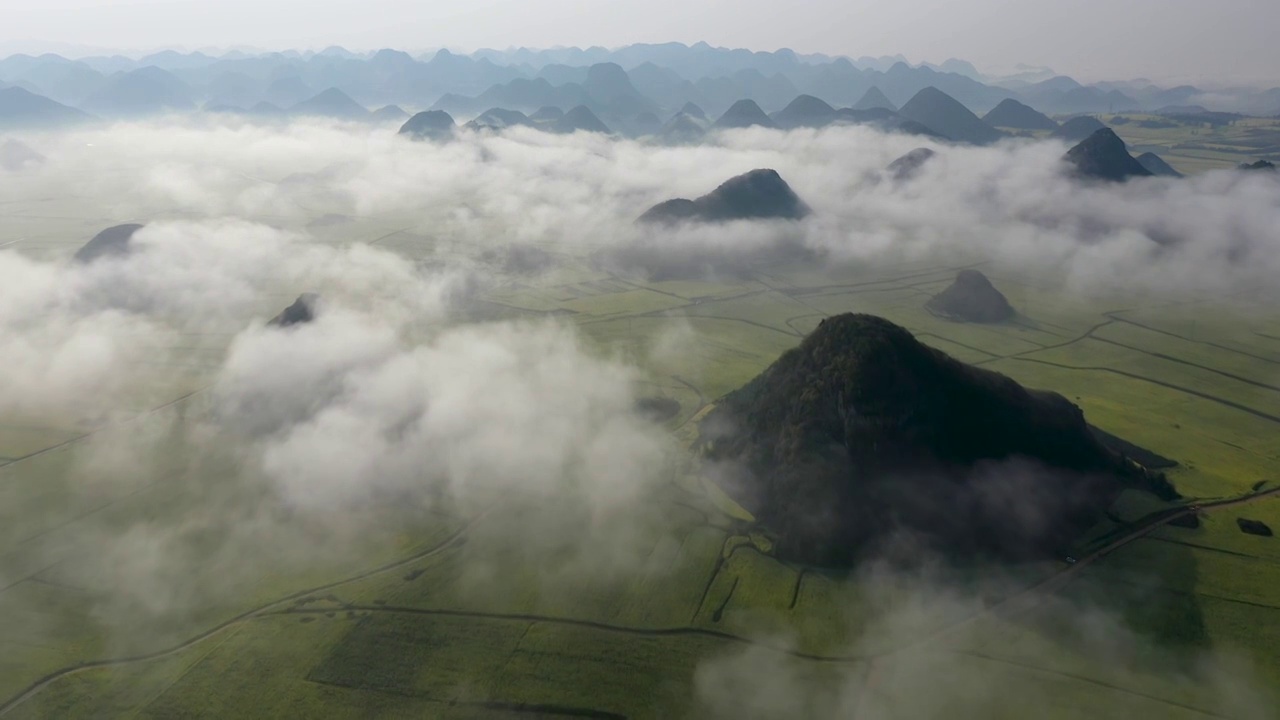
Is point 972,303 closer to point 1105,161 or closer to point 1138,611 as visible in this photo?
point 1138,611

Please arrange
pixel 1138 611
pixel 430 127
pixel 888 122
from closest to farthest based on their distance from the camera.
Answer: pixel 1138 611 → pixel 430 127 → pixel 888 122

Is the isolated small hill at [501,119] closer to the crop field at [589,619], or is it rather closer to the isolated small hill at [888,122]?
the isolated small hill at [888,122]

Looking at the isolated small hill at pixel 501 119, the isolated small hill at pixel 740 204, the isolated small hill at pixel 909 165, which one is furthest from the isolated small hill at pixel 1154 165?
the isolated small hill at pixel 501 119

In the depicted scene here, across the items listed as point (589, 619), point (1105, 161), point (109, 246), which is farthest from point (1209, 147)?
point (109, 246)

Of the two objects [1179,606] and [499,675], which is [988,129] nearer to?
[1179,606]

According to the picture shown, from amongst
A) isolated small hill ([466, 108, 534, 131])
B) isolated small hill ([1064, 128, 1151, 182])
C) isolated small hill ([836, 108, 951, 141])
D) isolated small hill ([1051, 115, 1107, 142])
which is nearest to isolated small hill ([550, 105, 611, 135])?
isolated small hill ([466, 108, 534, 131])

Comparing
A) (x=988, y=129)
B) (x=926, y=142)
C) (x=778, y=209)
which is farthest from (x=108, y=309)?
(x=988, y=129)
